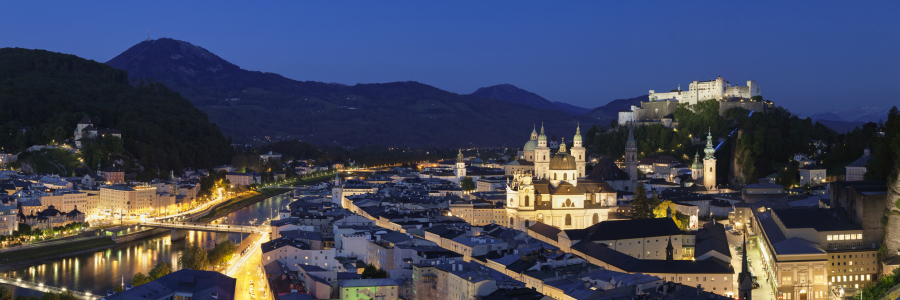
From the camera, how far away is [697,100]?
53625mm

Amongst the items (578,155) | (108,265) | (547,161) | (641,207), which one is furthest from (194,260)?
(578,155)

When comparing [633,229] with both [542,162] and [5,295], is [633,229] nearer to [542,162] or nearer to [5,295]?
[542,162]

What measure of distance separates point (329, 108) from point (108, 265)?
5386 inches

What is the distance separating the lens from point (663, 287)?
742 inches

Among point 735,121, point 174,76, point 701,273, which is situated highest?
point 174,76

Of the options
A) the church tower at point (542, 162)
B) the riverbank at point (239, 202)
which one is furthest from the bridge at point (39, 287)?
the church tower at point (542, 162)

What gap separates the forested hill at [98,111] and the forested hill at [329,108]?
58314 mm

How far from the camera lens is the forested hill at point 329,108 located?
5723 inches

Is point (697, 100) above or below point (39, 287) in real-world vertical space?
above

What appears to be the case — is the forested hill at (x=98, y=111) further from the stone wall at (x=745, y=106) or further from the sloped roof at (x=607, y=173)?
the stone wall at (x=745, y=106)

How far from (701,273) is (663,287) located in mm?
2802

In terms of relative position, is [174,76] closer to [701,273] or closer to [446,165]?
[446,165]

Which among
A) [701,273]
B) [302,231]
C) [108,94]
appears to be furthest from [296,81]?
[701,273]

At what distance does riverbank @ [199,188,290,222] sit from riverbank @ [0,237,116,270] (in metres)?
9.31
